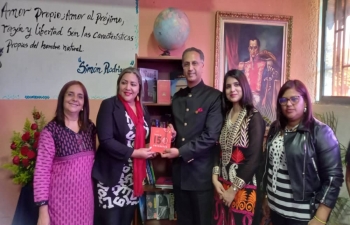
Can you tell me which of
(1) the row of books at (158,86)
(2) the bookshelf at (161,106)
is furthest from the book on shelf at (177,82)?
(2) the bookshelf at (161,106)

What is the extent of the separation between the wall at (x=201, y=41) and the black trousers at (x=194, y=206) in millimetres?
1189

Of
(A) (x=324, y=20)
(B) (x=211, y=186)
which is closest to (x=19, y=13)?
(B) (x=211, y=186)

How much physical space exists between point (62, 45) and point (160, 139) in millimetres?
1373

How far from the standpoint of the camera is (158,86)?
2.34 metres

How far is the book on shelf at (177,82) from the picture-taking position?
7.86 feet

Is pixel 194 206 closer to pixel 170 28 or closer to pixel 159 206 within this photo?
pixel 159 206

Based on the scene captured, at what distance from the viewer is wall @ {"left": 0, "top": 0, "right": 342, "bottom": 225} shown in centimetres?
251

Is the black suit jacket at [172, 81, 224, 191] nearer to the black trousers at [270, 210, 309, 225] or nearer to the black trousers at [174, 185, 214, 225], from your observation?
the black trousers at [174, 185, 214, 225]

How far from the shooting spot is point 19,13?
97.0 inches

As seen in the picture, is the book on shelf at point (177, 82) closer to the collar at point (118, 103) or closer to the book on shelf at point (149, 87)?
the book on shelf at point (149, 87)

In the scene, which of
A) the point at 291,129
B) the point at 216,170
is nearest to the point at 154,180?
the point at 216,170

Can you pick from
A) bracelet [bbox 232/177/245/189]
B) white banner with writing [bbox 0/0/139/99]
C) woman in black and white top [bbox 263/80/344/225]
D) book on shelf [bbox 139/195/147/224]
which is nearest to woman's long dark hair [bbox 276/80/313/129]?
woman in black and white top [bbox 263/80/344/225]

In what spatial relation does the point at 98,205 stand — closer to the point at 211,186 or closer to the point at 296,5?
the point at 211,186

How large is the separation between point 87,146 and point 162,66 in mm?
1186
